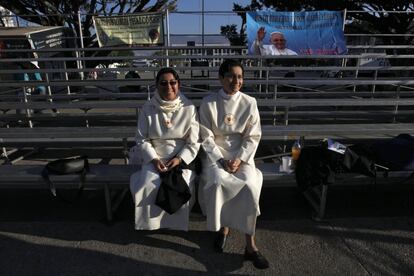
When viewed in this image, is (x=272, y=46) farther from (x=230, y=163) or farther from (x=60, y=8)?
(x=60, y=8)

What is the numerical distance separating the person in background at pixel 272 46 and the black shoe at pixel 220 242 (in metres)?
5.33

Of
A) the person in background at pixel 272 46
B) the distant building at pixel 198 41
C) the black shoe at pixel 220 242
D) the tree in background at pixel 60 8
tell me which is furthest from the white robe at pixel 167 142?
the tree in background at pixel 60 8

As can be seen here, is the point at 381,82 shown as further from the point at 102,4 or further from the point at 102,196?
the point at 102,4

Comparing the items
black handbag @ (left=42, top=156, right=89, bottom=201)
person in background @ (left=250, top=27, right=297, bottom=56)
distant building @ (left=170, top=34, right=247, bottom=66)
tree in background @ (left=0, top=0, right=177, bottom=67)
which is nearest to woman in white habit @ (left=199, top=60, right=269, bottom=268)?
black handbag @ (left=42, top=156, right=89, bottom=201)

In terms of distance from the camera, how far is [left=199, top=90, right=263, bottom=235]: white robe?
9.52ft

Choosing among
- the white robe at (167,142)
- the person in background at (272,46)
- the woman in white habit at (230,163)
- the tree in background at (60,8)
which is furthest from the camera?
the tree in background at (60,8)

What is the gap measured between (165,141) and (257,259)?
50.3 inches

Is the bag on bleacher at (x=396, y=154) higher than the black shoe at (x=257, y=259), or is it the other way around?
the bag on bleacher at (x=396, y=154)

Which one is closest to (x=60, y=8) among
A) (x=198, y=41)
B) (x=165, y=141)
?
(x=198, y=41)

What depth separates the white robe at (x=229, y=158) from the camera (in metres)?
2.90

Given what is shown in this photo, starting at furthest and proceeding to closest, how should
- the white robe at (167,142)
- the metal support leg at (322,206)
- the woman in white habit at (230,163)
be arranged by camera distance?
1. the metal support leg at (322,206)
2. the white robe at (167,142)
3. the woman in white habit at (230,163)

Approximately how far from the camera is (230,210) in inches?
116

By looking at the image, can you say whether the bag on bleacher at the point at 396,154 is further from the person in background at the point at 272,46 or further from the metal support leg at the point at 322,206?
the person in background at the point at 272,46

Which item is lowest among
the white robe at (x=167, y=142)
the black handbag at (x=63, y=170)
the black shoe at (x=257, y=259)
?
the black shoe at (x=257, y=259)
